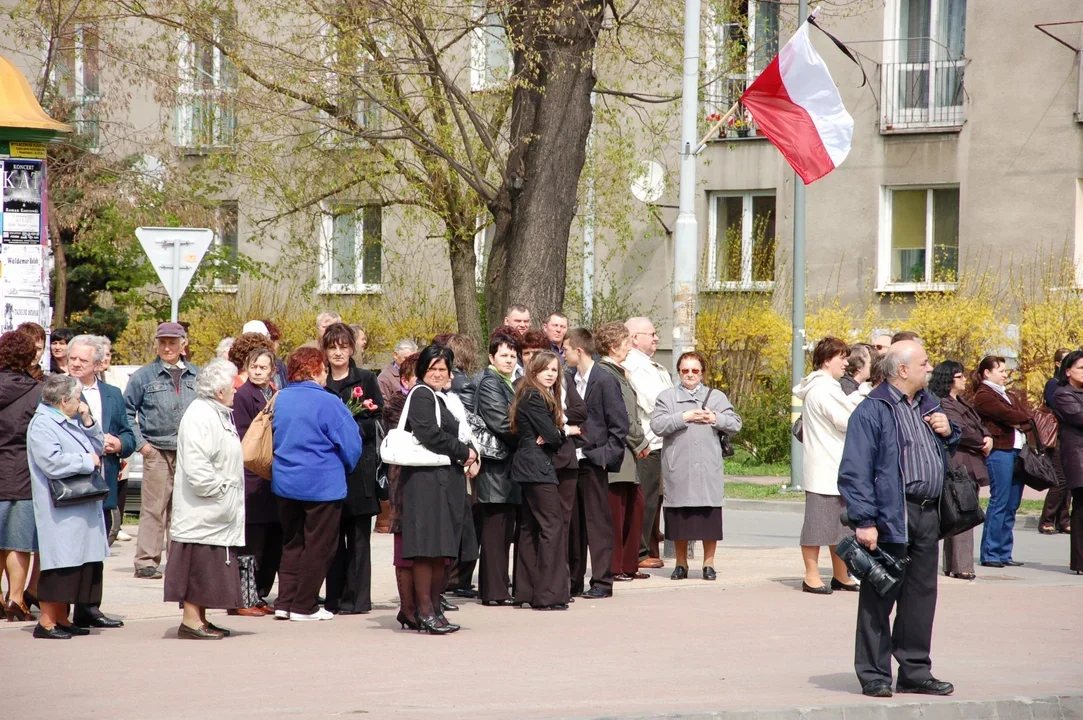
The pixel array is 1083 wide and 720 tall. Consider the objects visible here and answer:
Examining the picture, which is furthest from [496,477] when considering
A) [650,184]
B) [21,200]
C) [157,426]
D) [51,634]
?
[650,184]

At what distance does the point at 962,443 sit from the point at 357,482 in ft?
18.2

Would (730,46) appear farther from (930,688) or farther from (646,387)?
(930,688)

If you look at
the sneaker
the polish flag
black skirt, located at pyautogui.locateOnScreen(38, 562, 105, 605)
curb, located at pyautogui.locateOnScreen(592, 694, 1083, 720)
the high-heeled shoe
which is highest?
the polish flag

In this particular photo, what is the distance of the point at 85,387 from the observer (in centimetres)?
1116

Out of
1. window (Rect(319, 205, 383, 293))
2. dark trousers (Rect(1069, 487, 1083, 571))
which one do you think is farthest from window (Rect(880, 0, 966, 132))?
dark trousers (Rect(1069, 487, 1083, 571))

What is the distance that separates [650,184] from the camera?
26.4 meters

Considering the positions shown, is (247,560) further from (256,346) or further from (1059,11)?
(1059,11)

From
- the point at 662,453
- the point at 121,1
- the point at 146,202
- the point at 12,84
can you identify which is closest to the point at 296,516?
the point at 662,453

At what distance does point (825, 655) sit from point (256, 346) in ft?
15.7

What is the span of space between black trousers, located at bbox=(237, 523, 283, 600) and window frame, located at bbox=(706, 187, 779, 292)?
57.1 ft

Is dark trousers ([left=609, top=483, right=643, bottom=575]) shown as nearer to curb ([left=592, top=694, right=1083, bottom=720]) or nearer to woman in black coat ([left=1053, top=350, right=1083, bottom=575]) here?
woman in black coat ([left=1053, top=350, right=1083, bottom=575])

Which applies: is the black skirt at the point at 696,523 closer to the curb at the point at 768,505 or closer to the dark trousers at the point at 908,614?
the dark trousers at the point at 908,614

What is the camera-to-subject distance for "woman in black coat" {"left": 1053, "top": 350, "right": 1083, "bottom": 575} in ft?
41.6

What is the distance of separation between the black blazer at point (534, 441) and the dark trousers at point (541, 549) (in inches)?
4.0
